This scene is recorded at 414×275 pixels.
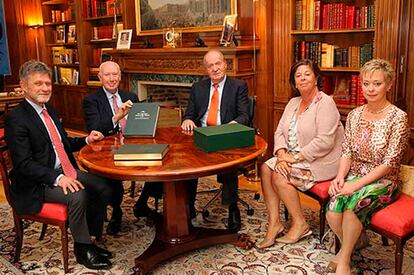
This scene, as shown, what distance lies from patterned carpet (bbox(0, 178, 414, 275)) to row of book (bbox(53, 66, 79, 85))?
3.96 metres

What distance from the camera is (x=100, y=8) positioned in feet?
20.6

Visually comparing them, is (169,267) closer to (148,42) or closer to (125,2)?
(148,42)

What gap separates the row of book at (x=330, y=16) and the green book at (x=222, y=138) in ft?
5.70

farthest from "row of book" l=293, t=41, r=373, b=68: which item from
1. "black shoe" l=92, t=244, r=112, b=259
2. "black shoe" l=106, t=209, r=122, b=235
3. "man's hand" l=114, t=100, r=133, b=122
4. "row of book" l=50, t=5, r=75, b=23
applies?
"row of book" l=50, t=5, r=75, b=23

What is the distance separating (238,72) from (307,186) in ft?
5.77

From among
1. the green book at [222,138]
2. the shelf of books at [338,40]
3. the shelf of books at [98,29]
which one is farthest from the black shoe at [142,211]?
the shelf of books at [98,29]

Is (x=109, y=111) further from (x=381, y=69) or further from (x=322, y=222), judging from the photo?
(x=381, y=69)

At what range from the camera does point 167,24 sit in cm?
504

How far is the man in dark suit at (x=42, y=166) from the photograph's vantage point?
2.48 metres

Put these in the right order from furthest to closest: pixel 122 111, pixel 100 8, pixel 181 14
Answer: pixel 100 8, pixel 181 14, pixel 122 111

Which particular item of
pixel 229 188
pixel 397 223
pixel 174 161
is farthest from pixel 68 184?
pixel 397 223

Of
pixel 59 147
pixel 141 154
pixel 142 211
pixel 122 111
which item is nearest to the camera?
pixel 141 154

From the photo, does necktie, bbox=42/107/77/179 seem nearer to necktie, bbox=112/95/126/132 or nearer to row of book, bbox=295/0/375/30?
necktie, bbox=112/95/126/132

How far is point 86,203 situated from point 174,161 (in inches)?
26.6
